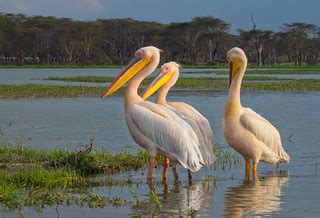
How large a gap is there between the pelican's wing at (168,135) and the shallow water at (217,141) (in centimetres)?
37

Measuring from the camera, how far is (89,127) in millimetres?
14664

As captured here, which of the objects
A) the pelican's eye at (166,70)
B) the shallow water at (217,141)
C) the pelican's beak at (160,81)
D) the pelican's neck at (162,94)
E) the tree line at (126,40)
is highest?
the tree line at (126,40)

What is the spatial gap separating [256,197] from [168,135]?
3.76ft

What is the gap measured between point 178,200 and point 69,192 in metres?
1.14

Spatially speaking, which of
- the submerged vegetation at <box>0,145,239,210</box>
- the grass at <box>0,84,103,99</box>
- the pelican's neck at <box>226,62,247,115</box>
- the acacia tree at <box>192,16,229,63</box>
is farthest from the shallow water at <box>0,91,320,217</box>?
the acacia tree at <box>192,16,229,63</box>

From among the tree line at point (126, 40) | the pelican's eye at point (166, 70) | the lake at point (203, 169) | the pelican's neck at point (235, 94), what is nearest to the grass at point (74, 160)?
the lake at point (203, 169)

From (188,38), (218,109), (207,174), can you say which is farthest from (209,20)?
(207,174)

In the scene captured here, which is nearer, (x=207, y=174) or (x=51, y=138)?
(x=207, y=174)

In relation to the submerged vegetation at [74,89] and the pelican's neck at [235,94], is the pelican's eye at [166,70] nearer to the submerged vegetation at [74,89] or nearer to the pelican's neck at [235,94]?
the pelican's neck at [235,94]

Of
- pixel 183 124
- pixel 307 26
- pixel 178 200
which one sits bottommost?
pixel 178 200

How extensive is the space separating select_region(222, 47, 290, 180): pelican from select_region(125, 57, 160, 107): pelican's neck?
38.2 inches

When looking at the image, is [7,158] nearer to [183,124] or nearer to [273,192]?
[183,124]

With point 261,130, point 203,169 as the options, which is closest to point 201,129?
point 261,130

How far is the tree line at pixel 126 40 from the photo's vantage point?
78.6m
